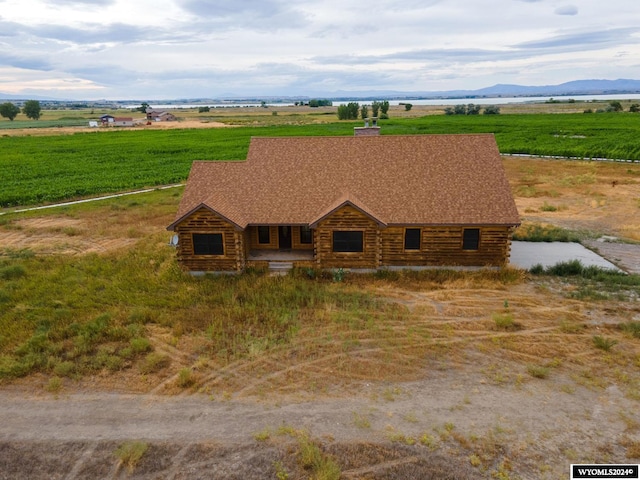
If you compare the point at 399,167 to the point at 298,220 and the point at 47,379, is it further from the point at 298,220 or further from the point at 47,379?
the point at 47,379

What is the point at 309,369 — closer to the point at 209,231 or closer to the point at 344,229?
the point at 344,229

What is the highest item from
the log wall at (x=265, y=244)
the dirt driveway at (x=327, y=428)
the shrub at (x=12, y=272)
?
the log wall at (x=265, y=244)

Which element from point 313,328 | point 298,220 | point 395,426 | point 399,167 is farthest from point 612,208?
Answer: point 395,426

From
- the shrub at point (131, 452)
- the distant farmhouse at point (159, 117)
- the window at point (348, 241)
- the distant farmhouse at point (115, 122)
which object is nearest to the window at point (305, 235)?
the window at point (348, 241)

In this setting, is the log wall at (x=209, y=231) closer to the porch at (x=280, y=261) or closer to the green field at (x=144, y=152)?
the porch at (x=280, y=261)

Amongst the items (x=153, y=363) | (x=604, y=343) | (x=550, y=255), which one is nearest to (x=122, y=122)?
(x=550, y=255)

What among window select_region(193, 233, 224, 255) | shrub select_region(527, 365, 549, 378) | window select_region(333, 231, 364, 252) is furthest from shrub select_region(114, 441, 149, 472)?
window select_region(333, 231, 364, 252)
